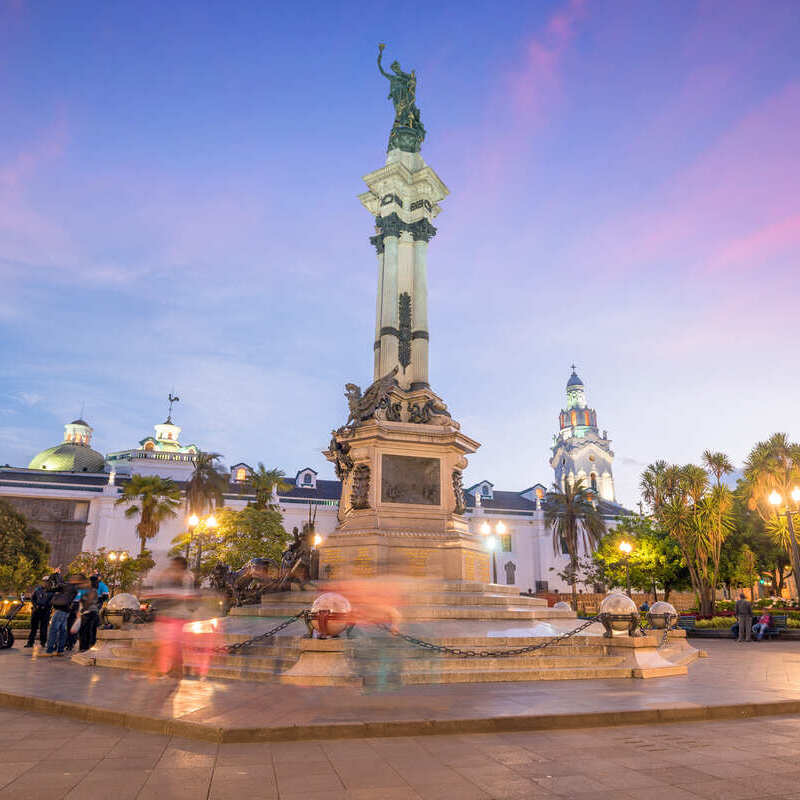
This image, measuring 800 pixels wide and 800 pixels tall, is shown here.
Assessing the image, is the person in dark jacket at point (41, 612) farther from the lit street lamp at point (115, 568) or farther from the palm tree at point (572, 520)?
the palm tree at point (572, 520)

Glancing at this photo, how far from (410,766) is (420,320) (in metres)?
17.5

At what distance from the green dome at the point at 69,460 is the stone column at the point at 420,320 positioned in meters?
59.4

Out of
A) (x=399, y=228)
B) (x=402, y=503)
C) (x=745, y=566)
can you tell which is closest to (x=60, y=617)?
(x=402, y=503)

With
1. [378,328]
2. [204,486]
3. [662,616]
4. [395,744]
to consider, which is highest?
[378,328]

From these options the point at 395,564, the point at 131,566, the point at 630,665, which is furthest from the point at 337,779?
the point at 131,566

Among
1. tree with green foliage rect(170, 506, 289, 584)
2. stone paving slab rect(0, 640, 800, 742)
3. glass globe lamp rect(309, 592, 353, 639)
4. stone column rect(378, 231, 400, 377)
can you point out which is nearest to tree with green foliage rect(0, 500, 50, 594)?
tree with green foliage rect(170, 506, 289, 584)

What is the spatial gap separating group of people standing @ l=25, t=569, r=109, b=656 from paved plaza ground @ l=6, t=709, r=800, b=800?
6.57m

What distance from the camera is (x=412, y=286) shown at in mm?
21969

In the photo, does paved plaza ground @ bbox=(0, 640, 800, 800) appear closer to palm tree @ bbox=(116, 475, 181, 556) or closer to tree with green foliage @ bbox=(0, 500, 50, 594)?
tree with green foliage @ bbox=(0, 500, 50, 594)

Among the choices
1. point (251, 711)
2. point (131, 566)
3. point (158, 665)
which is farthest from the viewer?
point (131, 566)

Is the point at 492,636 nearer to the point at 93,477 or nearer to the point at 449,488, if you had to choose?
the point at 449,488

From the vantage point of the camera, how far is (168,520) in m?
56.9

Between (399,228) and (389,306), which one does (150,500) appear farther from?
(399,228)

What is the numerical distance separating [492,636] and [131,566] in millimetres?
34017
